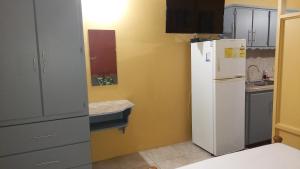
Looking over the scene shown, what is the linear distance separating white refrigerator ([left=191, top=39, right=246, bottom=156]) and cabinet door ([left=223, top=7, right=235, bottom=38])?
392 millimetres

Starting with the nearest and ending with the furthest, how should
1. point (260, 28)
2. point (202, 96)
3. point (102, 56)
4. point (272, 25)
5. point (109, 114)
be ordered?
1. point (109, 114)
2. point (102, 56)
3. point (202, 96)
4. point (260, 28)
5. point (272, 25)

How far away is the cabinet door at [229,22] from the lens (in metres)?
3.56

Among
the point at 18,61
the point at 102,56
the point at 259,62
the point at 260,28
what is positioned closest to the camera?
the point at 18,61

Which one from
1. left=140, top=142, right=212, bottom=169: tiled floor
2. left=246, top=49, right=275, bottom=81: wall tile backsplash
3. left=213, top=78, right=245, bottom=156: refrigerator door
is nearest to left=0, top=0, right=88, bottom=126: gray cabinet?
left=140, top=142, right=212, bottom=169: tiled floor

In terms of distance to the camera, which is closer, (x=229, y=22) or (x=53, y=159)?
(x=53, y=159)

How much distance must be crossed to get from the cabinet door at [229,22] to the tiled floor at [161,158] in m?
1.84

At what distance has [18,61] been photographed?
7.27 feet

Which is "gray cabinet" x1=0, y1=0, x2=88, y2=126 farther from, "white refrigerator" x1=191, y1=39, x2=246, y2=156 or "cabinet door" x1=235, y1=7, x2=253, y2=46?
"cabinet door" x1=235, y1=7, x2=253, y2=46

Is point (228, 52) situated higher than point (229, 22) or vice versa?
point (229, 22)

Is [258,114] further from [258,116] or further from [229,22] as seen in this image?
[229,22]

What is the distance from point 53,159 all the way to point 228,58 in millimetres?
2467

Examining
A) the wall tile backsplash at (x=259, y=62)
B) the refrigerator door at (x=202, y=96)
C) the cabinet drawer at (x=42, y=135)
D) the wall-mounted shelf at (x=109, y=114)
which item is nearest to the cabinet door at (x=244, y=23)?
Result: the wall tile backsplash at (x=259, y=62)

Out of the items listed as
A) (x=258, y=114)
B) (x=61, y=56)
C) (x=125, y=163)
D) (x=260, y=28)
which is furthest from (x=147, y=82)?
(x=260, y=28)

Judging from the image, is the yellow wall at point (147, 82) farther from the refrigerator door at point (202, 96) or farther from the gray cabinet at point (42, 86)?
the gray cabinet at point (42, 86)
